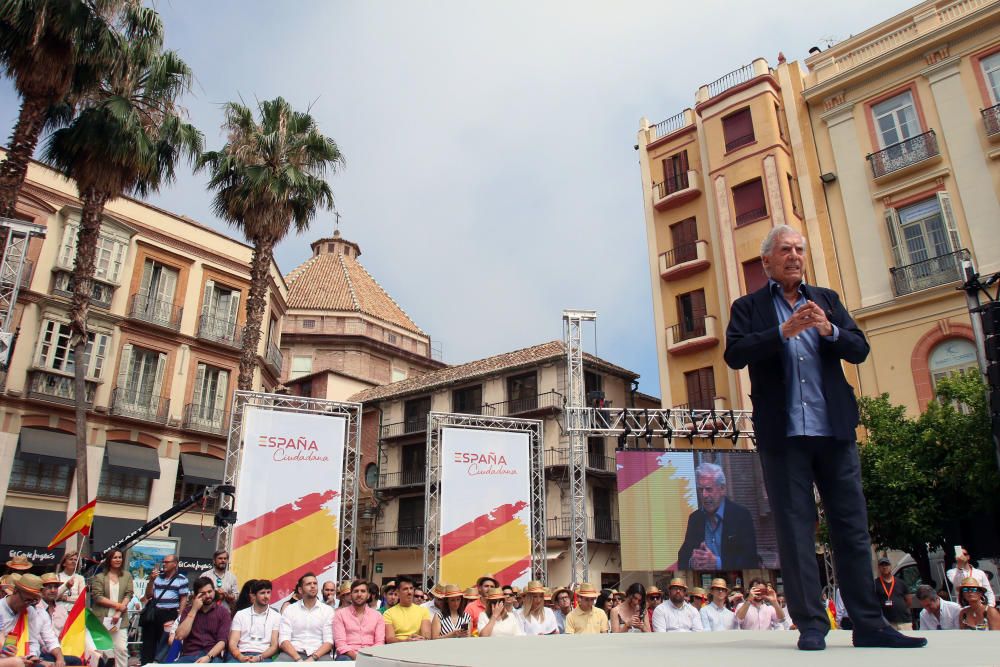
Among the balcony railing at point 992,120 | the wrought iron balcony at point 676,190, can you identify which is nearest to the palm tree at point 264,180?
the wrought iron balcony at point 676,190

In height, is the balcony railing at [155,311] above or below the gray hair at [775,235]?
above

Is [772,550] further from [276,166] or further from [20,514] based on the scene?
[20,514]

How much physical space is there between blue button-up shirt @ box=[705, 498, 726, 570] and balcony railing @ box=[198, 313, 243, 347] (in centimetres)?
1661

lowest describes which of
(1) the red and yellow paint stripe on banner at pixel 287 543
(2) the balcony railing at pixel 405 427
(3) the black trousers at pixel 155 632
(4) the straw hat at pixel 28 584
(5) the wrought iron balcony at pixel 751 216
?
(3) the black trousers at pixel 155 632

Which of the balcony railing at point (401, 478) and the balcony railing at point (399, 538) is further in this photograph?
the balcony railing at point (401, 478)

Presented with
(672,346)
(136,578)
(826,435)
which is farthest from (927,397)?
(136,578)

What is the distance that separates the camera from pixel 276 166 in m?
18.8

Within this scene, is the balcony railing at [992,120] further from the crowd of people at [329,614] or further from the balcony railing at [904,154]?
the crowd of people at [329,614]

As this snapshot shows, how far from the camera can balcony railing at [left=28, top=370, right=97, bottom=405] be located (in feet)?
66.5

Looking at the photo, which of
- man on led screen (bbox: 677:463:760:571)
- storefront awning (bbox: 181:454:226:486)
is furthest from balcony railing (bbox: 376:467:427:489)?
man on led screen (bbox: 677:463:760:571)

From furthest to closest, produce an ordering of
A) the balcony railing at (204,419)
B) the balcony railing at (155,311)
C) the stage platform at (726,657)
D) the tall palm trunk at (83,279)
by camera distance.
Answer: the balcony railing at (204,419) < the balcony railing at (155,311) < the tall palm trunk at (83,279) < the stage platform at (726,657)

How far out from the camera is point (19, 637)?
6.29 metres

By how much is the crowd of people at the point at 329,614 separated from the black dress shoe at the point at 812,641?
4566 mm

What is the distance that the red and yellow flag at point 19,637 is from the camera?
622cm
